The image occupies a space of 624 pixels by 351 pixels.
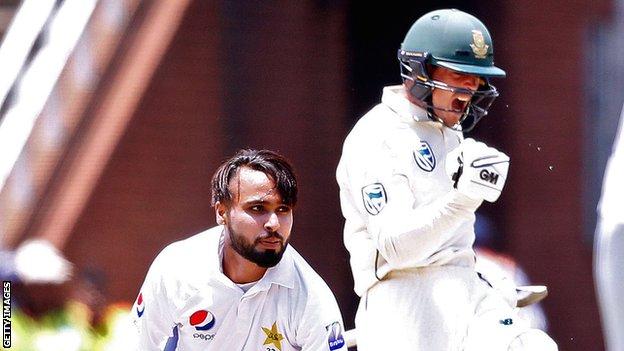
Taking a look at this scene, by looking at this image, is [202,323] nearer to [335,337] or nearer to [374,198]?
[335,337]

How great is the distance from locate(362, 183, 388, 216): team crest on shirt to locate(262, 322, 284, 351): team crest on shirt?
19.8 inches

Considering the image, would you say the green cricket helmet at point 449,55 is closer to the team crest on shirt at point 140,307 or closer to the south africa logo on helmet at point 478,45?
the south africa logo on helmet at point 478,45

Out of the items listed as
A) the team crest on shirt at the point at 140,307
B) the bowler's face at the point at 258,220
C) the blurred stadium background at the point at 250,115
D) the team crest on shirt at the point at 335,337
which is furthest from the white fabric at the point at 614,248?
the blurred stadium background at the point at 250,115

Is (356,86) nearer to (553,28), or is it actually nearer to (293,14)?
(293,14)

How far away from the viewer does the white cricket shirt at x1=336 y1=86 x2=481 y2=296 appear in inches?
168

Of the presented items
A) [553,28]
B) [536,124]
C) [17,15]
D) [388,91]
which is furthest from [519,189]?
[17,15]

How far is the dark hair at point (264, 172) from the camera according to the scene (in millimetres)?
4113

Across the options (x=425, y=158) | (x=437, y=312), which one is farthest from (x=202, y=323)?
(x=425, y=158)

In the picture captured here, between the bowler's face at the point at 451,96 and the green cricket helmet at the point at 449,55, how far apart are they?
2 cm

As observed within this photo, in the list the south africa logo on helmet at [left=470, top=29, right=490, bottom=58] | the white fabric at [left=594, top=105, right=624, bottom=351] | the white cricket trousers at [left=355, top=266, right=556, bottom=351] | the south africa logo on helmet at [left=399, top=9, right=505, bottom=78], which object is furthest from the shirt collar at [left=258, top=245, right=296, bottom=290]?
the white fabric at [left=594, top=105, right=624, bottom=351]

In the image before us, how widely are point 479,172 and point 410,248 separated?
350 mm

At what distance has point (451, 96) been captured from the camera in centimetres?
457
